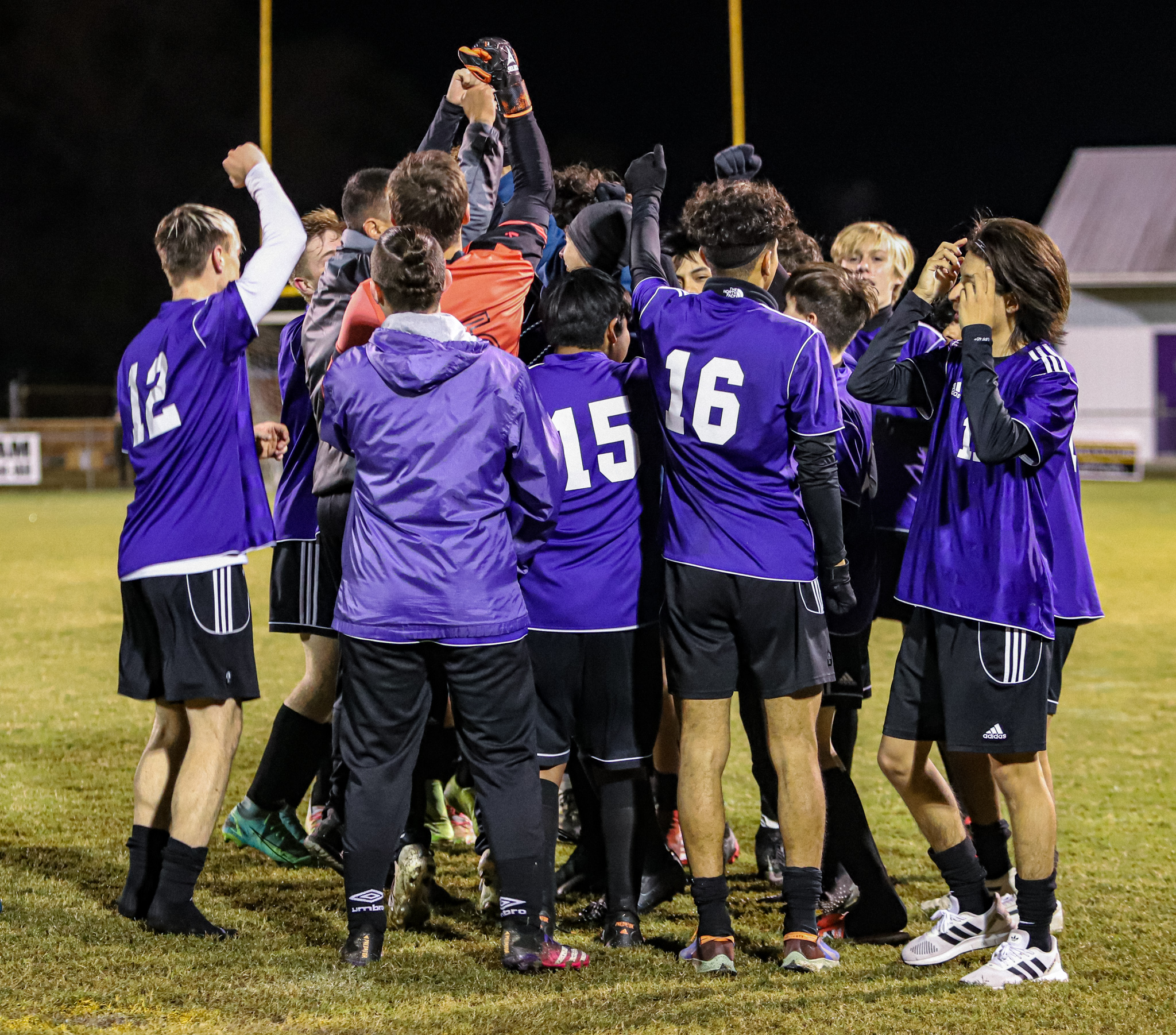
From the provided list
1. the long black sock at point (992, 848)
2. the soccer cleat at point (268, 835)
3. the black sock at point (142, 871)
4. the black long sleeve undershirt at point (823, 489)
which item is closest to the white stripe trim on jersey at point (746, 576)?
the black long sleeve undershirt at point (823, 489)

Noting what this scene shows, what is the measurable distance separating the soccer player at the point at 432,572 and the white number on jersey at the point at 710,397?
0.40 meters

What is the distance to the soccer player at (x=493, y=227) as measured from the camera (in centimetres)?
396

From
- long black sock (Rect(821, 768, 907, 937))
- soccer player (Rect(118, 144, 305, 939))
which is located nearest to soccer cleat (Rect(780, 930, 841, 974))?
long black sock (Rect(821, 768, 907, 937))

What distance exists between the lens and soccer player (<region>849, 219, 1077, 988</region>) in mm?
3594

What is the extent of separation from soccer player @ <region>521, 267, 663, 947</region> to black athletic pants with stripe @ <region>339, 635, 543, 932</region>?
0.78 ft

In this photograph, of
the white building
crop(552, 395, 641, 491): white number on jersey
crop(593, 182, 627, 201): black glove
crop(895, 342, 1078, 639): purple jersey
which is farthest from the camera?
the white building

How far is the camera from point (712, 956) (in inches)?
146

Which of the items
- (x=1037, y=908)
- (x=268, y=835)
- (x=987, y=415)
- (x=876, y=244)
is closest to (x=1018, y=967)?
(x=1037, y=908)

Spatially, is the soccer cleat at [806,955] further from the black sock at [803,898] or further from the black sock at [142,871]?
the black sock at [142,871]

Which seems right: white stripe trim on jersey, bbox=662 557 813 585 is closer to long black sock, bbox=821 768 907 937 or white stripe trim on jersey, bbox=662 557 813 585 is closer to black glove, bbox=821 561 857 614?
black glove, bbox=821 561 857 614

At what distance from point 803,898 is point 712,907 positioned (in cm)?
26

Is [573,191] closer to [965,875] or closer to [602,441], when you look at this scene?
[602,441]

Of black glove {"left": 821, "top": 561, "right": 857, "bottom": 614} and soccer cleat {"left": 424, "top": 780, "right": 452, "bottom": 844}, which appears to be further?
soccer cleat {"left": 424, "top": 780, "right": 452, "bottom": 844}

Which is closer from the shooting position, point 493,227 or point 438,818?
point 493,227
